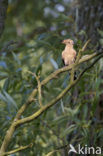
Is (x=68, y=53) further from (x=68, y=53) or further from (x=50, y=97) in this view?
(x=50, y=97)

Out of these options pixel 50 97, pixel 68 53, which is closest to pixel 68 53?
pixel 68 53

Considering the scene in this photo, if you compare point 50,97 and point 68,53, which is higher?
point 68,53

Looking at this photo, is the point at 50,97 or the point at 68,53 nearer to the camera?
the point at 68,53

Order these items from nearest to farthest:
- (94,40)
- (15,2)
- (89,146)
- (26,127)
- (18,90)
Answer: (89,146), (26,127), (18,90), (94,40), (15,2)

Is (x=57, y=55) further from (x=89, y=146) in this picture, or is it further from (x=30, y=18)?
(x=30, y=18)

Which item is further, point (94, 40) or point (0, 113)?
point (94, 40)

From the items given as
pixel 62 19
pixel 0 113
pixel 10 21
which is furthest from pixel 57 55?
pixel 10 21

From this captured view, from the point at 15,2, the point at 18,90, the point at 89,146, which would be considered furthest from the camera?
the point at 15,2

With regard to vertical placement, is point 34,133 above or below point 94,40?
below

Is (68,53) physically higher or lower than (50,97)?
higher

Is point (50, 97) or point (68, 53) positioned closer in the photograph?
point (68, 53)

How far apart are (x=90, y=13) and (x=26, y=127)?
1.45 m

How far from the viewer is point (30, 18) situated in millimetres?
7910

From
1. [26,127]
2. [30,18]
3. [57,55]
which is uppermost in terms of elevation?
[30,18]
